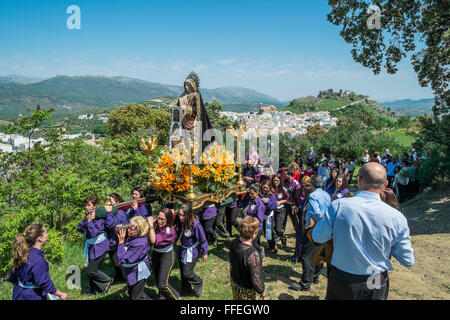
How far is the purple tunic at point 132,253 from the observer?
13.1ft

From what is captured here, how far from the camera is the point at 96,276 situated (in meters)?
5.04

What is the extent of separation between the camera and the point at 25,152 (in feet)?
24.4

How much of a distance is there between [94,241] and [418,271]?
7107mm

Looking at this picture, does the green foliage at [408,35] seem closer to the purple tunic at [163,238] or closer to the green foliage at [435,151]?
the green foliage at [435,151]

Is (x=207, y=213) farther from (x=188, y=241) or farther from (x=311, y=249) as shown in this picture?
(x=311, y=249)

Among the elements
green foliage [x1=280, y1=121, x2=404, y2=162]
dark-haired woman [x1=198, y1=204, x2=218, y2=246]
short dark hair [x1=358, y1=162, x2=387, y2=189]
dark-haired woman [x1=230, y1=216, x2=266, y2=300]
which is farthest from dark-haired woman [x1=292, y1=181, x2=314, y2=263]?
green foliage [x1=280, y1=121, x2=404, y2=162]

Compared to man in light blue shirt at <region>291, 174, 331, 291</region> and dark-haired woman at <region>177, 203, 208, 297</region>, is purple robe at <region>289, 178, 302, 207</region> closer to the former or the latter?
man in light blue shirt at <region>291, 174, 331, 291</region>

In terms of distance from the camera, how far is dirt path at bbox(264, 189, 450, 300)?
509cm

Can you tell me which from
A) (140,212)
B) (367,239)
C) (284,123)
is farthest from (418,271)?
(284,123)

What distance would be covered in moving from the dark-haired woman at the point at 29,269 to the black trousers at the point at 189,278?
210 centimetres

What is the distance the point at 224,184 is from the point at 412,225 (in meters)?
7.24

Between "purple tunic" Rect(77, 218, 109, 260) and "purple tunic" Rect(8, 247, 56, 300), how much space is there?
4.74 ft

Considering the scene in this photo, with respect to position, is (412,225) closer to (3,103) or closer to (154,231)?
(154,231)
